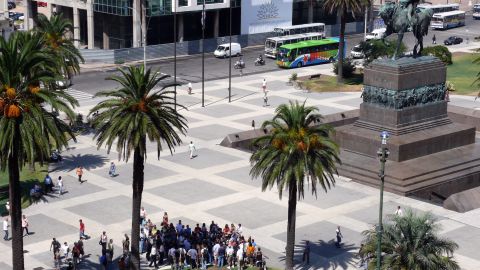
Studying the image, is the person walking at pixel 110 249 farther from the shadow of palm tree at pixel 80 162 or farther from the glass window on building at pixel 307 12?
the glass window on building at pixel 307 12

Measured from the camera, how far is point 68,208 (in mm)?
54562

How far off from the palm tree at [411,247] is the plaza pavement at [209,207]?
30.2ft

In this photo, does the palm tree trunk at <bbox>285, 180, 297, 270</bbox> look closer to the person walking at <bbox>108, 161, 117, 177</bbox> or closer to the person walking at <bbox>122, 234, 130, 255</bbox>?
the person walking at <bbox>122, 234, 130, 255</bbox>

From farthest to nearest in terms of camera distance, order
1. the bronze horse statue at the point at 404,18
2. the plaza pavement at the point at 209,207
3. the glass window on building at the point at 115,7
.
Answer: the glass window on building at the point at 115,7, the bronze horse statue at the point at 404,18, the plaza pavement at the point at 209,207

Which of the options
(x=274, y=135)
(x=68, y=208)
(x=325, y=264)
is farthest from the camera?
(x=68, y=208)

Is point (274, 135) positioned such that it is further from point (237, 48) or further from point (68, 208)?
point (237, 48)

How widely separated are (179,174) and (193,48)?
190ft

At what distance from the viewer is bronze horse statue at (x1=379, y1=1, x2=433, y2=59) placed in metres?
63.3

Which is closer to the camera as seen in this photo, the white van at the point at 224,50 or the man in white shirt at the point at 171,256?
the man in white shirt at the point at 171,256

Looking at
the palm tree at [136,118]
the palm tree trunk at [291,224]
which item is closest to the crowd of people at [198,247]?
the palm tree trunk at [291,224]

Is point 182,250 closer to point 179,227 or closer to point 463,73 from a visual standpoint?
point 179,227

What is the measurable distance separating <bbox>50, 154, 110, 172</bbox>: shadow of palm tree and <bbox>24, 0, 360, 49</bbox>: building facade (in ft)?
135

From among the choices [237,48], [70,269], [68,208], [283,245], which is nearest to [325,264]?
[283,245]

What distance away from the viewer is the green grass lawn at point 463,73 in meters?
93.2
